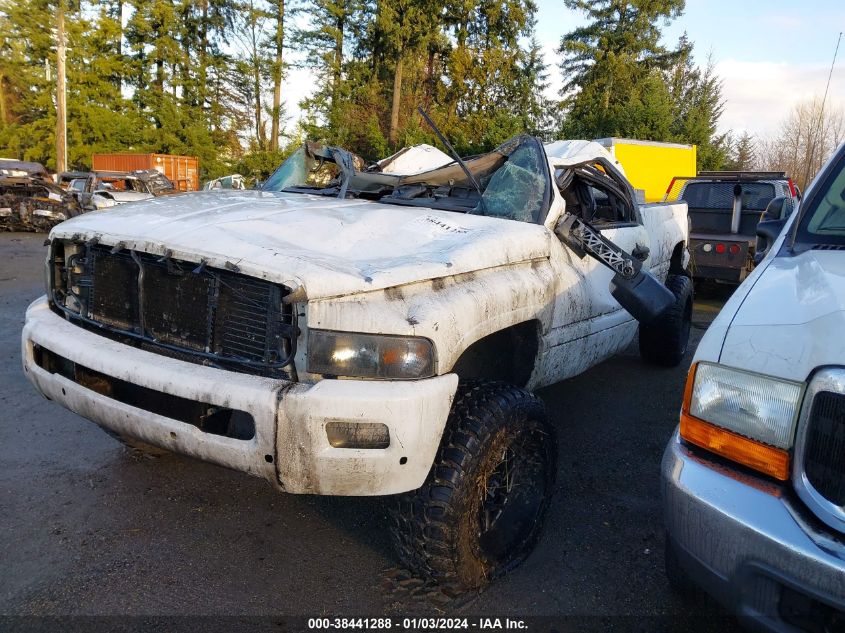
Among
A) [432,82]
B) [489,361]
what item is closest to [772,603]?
[489,361]

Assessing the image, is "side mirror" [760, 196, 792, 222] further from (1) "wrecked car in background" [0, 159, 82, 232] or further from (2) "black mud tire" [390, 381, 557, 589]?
(1) "wrecked car in background" [0, 159, 82, 232]

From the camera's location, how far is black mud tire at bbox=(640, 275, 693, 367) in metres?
5.21

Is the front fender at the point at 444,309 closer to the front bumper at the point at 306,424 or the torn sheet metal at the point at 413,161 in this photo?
the front bumper at the point at 306,424

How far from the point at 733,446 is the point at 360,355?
1185 mm

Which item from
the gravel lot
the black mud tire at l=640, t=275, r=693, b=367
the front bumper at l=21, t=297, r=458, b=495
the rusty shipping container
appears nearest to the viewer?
the front bumper at l=21, t=297, r=458, b=495

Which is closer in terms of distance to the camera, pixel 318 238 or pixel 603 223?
pixel 318 238

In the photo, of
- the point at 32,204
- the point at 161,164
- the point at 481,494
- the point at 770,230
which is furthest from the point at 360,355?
the point at 161,164

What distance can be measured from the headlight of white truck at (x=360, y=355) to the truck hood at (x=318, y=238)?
158mm

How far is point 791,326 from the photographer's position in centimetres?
179

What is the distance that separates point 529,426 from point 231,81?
38.7 m

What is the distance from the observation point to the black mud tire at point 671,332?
5211 mm

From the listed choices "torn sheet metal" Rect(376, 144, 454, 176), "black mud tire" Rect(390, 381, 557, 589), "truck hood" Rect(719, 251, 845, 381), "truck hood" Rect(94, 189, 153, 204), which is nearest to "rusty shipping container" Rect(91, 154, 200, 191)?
"truck hood" Rect(94, 189, 153, 204)

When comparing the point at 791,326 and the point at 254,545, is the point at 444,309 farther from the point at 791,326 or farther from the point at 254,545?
the point at 254,545

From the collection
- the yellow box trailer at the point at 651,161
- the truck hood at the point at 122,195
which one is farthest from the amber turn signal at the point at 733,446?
the truck hood at the point at 122,195
